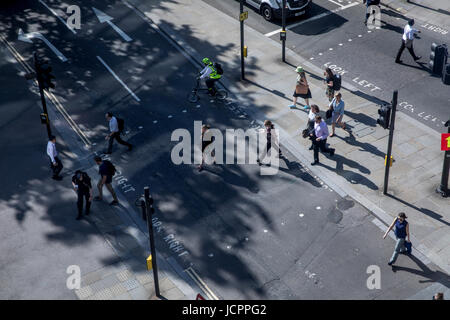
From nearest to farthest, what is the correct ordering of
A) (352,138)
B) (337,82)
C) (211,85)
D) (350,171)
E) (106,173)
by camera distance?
(106,173) < (350,171) < (352,138) < (337,82) < (211,85)

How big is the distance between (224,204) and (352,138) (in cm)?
530

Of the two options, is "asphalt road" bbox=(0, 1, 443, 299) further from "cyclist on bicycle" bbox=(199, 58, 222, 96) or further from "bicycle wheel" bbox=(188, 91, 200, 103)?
"cyclist on bicycle" bbox=(199, 58, 222, 96)

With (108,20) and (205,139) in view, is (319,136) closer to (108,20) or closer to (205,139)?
(205,139)

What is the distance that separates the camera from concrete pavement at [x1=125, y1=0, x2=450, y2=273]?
56.7 ft

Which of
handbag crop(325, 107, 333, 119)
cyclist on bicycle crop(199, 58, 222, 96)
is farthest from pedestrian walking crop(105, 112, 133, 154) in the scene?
handbag crop(325, 107, 333, 119)

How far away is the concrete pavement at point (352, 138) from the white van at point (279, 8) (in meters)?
1.30

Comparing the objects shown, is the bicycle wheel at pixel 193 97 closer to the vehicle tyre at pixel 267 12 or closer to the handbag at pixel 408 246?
the vehicle tyre at pixel 267 12

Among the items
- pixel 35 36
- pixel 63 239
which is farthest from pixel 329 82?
pixel 35 36

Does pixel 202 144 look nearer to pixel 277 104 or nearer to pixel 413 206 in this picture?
pixel 277 104

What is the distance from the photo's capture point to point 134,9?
28.9 m

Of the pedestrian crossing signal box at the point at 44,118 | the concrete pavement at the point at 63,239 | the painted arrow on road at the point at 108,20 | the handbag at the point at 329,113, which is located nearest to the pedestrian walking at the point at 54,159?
the concrete pavement at the point at 63,239

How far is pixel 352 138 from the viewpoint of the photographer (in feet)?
66.7

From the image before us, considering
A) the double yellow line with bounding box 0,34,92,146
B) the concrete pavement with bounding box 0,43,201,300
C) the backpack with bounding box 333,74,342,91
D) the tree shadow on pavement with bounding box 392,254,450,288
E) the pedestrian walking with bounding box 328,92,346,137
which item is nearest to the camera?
the tree shadow on pavement with bounding box 392,254,450,288

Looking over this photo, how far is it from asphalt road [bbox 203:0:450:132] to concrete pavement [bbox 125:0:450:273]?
1.89 ft
